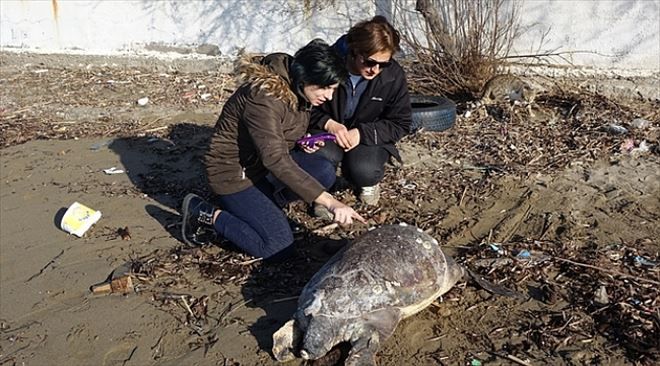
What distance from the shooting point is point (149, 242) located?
14.9ft

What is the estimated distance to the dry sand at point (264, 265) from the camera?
11.1ft

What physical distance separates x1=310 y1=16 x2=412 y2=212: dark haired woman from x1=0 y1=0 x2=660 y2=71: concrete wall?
272 cm

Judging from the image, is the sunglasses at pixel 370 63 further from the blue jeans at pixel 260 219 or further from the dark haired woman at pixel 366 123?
the blue jeans at pixel 260 219

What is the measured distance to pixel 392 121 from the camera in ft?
15.9

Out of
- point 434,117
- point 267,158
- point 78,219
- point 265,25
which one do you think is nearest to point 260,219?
point 267,158

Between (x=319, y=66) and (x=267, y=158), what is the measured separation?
1.90 feet

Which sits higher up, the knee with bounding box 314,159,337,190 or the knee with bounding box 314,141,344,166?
the knee with bounding box 314,141,344,166

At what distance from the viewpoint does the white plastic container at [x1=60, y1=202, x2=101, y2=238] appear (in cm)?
469

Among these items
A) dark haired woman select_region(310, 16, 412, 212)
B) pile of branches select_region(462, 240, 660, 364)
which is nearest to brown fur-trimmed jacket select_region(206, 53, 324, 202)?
dark haired woman select_region(310, 16, 412, 212)

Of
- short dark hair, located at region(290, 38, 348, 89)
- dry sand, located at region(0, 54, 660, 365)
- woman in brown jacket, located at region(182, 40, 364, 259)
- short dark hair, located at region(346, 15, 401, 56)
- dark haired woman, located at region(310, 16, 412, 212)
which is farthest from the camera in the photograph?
dark haired woman, located at region(310, 16, 412, 212)

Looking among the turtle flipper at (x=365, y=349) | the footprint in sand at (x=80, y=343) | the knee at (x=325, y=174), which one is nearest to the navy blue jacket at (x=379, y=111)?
the knee at (x=325, y=174)

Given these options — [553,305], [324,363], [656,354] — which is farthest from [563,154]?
[324,363]

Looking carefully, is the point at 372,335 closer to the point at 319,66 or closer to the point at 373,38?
the point at 319,66

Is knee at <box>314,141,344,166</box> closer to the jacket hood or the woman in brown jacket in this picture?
the woman in brown jacket
